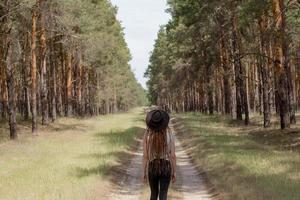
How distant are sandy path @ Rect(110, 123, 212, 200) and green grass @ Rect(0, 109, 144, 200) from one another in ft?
1.61

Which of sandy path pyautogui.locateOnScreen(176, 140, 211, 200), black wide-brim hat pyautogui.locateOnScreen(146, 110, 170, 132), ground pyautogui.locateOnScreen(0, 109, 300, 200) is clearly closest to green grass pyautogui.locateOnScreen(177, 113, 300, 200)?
ground pyautogui.locateOnScreen(0, 109, 300, 200)

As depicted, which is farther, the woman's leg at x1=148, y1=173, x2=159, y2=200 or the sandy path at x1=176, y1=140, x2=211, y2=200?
the sandy path at x1=176, y1=140, x2=211, y2=200

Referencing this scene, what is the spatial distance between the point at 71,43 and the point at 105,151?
1552cm

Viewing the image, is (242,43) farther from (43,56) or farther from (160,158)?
(160,158)

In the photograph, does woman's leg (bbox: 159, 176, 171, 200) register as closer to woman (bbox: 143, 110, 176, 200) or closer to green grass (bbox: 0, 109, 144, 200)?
woman (bbox: 143, 110, 176, 200)

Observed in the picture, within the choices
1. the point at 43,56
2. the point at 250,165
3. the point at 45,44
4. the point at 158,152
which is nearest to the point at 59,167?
the point at 250,165

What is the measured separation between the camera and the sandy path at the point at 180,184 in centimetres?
1320

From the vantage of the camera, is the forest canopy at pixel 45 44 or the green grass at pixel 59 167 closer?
the green grass at pixel 59 167

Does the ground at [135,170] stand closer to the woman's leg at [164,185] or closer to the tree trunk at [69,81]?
the woman's leg at [164,185]

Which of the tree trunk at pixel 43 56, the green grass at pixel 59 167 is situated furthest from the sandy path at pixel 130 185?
the tree trunk at pixel 43 56

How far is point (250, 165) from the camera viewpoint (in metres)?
15.2

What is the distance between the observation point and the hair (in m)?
8.10

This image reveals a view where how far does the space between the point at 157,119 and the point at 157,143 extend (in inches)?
19.1

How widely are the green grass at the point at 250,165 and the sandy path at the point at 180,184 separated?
401 millimetres
